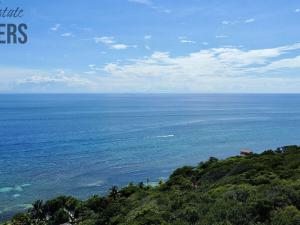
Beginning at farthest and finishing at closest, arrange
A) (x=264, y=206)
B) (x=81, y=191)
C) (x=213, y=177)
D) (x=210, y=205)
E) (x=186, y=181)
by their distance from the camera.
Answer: (x=81, y=191) < (x=186, y=181) < (x=213, y=177) < (x=210, y=205) < (x=264, y=206)

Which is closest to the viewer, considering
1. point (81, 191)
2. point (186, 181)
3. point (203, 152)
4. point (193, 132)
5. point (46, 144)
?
point (186, 181)

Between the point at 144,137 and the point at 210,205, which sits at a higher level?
the point at 210,205

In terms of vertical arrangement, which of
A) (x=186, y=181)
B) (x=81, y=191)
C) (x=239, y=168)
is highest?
(x=239, y=168)

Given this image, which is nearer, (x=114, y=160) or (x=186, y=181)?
(x=186, y=181)

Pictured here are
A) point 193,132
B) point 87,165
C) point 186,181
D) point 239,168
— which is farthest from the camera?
point 193,132

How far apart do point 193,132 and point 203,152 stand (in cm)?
4089

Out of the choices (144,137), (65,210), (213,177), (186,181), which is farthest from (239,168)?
(144,137)

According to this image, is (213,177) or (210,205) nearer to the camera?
(210,205)

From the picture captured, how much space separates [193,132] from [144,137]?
23831mm

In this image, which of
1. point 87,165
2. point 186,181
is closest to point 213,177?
point 186,181

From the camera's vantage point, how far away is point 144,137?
448 ft

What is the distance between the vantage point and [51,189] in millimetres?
72125

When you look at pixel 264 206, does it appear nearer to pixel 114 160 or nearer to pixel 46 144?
pixel 114 160

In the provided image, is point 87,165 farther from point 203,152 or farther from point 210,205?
point 210,205
